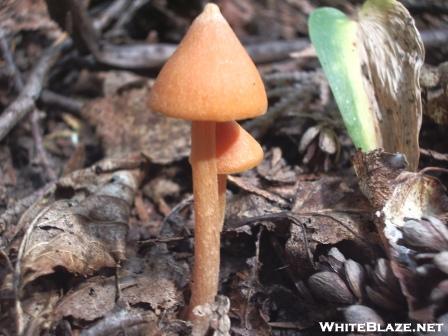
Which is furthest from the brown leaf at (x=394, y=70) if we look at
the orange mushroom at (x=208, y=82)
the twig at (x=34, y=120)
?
the twig at (x=34, y=120)

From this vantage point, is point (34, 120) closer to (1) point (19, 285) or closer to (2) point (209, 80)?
(1) point (19, 285)

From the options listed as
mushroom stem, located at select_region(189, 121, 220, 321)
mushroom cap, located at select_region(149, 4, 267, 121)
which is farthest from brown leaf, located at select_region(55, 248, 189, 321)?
mushroom cap, located at select_region(149, 4, 267, 121)

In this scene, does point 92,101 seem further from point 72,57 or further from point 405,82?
point 405,82

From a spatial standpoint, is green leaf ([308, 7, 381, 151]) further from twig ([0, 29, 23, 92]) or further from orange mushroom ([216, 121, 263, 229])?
twig ([0, 29, 23, 92])

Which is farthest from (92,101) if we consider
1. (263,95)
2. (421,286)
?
(421,286)

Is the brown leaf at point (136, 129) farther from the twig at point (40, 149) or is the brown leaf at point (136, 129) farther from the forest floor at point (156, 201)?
the twig at point (40, 149)
